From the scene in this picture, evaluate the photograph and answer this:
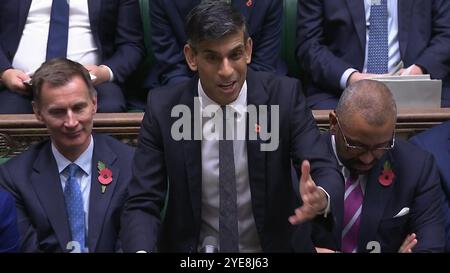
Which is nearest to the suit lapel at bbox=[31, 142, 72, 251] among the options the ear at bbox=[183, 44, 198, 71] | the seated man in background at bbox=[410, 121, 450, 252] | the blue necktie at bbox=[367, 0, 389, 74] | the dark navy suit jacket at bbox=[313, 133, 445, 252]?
the ear at bbox=[183, 44, 198, 71]

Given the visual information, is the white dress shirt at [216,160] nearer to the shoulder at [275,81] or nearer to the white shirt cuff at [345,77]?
the shoulder at [275,81]

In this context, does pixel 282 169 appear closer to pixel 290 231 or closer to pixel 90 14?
pixel 290 231

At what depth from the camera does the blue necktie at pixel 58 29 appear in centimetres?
269

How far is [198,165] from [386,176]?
0.44 m

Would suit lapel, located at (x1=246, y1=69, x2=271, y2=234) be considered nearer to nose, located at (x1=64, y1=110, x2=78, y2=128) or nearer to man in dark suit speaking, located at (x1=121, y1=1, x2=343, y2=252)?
man in dark suit speaking, located at (x1=121, y1=1, x2=343, y2=252)

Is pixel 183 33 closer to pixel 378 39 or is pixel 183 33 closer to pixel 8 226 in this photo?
pixel 378 39

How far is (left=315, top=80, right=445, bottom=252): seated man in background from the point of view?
1963mm

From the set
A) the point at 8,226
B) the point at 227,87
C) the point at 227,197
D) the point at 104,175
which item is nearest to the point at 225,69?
the point at 227,87

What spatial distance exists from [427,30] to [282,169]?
1029 mm

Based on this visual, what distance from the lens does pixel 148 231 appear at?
177 cm

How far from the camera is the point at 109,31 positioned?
2.78 m

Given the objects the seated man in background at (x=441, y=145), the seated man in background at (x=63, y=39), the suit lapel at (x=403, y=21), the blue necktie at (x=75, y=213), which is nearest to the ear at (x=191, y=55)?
the blue necktie at (x=75, y=213)

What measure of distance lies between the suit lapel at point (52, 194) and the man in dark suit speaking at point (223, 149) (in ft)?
0.75
